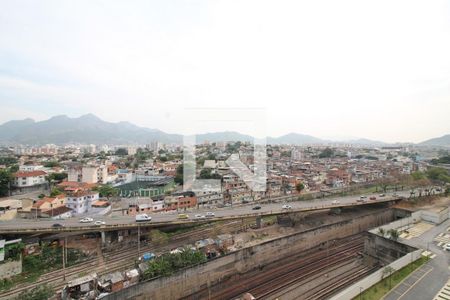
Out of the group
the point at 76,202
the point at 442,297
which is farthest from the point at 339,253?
the point at 76,202

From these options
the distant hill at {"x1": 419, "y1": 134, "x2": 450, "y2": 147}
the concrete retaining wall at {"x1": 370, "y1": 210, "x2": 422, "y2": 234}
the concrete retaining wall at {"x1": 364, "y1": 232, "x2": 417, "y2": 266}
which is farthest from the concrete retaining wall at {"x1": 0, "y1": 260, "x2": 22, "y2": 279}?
the distant hill at {"x1": 419, "y1": 134, "x2": 450, "y2": 147}

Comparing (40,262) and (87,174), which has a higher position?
(87,174)

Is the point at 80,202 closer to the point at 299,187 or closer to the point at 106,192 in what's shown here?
the point at 106,192

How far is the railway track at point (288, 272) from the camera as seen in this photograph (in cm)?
784

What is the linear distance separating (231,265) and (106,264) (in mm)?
4602

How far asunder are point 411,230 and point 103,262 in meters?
12.3

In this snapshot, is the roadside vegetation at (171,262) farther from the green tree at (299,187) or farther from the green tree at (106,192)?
the green tree at (299,187)

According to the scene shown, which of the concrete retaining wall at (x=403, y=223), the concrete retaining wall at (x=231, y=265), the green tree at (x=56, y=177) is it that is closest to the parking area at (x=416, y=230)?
the concrete retaining wall at (x=403, y=223)

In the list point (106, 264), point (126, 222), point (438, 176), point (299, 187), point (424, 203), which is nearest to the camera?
point (106, 264)

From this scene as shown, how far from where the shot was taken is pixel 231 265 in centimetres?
858

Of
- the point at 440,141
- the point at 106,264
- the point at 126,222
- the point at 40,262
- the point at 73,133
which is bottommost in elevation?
the point at 106,264

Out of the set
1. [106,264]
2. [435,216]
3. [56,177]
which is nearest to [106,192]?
[106,264]

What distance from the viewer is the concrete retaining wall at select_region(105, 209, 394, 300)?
6.93 m

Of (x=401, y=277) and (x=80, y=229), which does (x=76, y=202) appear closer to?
(x=80, y=229)
